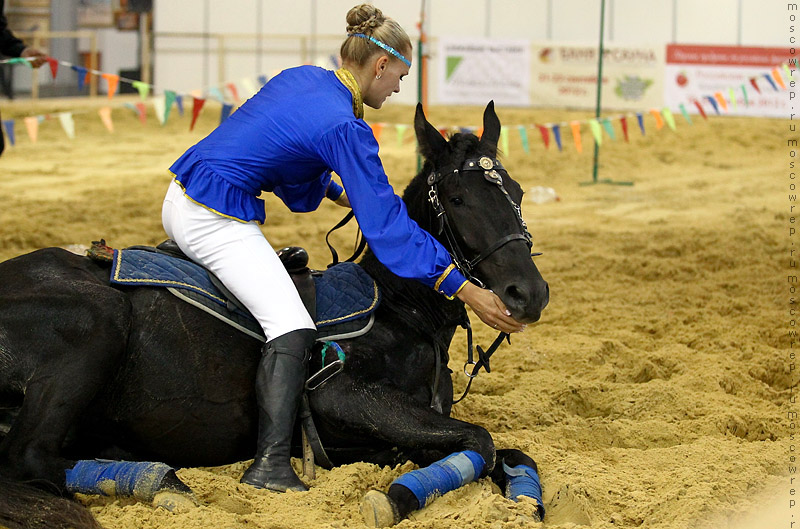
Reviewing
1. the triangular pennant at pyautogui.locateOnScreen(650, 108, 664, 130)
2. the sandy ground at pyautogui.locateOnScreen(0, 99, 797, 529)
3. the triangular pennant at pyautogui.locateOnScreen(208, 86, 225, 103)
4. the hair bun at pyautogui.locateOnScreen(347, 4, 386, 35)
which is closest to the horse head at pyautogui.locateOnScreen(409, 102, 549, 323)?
the hair bun at pyautogui.locateOnScreen(347, 4, 386, 35)

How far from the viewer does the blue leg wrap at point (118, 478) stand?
2.99 m

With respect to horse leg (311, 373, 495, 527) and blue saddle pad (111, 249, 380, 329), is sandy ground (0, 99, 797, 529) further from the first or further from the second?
blue saddle pad (111, 249, 380, 329)

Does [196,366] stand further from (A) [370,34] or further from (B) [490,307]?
(A) [370,34]

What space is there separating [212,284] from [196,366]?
1.09 feet

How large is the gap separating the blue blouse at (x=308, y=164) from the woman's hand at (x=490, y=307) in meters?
0.05

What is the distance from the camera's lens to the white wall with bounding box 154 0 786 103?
1875cm

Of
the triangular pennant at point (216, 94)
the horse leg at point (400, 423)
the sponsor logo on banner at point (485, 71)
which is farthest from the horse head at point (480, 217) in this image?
the triangular pennant at point (216, 94)

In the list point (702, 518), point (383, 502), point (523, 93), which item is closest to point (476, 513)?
point (383, 502)

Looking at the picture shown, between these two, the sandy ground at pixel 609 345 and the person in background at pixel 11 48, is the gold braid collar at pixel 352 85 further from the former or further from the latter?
the person in background at pixel 11 48

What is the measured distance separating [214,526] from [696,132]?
566 inches

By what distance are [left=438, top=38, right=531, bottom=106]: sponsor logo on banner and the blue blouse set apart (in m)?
15.1

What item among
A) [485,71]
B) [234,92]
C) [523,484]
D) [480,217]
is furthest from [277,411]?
[485,71]

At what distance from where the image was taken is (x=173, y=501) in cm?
295

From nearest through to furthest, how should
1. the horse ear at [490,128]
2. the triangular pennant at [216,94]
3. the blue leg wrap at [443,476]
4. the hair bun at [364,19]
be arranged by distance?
the blue leg wrap at [443,476], the hair bun at [364,19], the horse ear at [490,128], the triangular pennant at [216,94]
